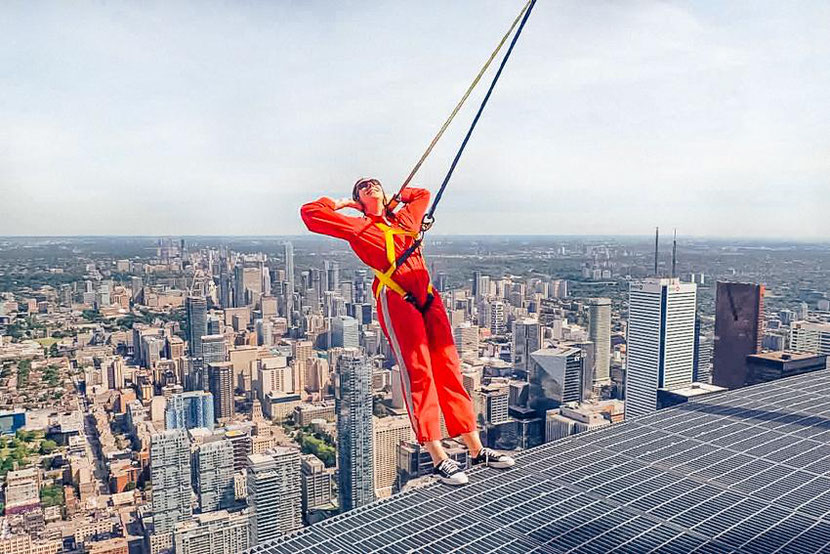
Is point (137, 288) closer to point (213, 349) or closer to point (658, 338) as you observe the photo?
point (213, 349)

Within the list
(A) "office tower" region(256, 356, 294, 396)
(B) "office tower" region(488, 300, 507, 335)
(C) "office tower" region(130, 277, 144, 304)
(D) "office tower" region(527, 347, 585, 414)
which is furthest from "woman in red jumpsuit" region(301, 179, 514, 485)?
(C) "office tower" region(130, 277, 144, 304)

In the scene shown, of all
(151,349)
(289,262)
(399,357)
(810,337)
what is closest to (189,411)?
(151,349)

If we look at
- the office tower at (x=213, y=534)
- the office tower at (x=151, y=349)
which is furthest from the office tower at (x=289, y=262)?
the office tower at (x=213, y=534)

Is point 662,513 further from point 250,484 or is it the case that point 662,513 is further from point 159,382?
point 159,382

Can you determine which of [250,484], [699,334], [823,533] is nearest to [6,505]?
[250,484]

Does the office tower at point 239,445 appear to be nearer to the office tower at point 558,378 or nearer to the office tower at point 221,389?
the office tower at point 221,389
